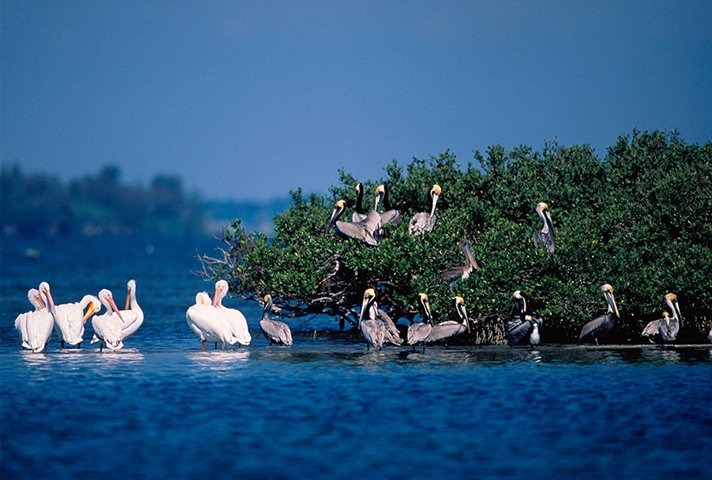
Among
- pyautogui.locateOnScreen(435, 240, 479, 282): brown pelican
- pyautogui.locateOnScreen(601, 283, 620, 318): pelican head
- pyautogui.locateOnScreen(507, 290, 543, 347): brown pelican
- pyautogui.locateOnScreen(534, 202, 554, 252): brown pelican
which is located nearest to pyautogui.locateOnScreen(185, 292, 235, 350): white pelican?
pyautogui.locateOnScreen(435, 240, 479, 282): brown pelican

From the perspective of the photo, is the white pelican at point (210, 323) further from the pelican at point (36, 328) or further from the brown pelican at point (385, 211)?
the brown pelican at point (385, 211)

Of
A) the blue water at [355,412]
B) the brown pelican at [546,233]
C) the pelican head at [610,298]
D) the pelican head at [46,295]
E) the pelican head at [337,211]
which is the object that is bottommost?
the blue water at [355,412]

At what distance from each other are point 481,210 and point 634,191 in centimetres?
339

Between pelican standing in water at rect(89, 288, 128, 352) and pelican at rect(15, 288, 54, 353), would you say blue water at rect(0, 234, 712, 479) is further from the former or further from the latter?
pelican at rect(15, 288, 54, 353)

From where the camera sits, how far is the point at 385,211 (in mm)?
22344

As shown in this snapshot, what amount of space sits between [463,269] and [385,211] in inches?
121

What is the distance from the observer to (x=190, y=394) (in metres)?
15.5

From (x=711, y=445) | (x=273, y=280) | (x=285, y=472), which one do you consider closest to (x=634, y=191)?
(x=273, y=280)

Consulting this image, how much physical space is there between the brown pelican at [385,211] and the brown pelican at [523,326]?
3.14 metres

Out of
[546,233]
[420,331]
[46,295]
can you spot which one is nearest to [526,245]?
[546,233]

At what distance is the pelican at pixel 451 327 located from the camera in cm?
1947

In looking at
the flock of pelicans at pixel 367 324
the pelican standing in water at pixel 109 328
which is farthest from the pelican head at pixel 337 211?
the pelican standing in water at pixel 109 328

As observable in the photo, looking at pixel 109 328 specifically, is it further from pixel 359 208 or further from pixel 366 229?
pixel 359 208

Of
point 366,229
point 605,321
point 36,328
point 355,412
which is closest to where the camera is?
point 355,412
